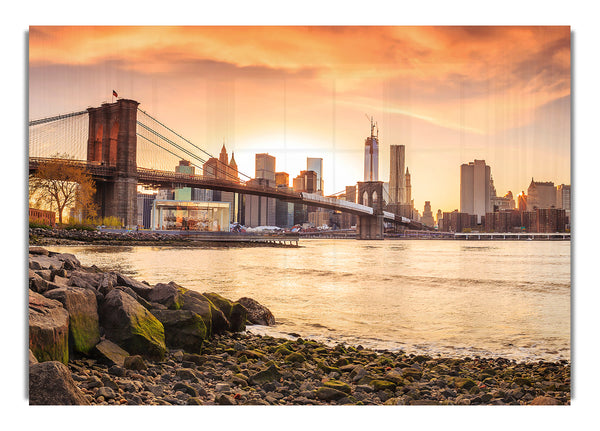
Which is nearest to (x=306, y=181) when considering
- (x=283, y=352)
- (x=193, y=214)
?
(x=193, y=214)

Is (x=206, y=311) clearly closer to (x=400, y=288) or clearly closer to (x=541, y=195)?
(x=400, y=288)

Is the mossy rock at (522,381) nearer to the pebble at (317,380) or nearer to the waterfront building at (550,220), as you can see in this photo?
the pebble at (317,380)

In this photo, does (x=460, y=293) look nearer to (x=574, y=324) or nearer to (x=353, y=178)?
(x=574, y=324)

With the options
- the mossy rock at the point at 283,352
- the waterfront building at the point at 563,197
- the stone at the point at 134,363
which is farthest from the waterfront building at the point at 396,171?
the stone at the point at 134,363
